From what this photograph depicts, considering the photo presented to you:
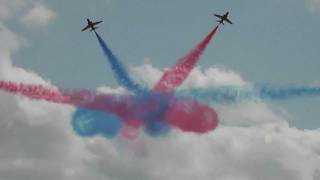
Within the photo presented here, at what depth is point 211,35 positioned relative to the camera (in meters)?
193

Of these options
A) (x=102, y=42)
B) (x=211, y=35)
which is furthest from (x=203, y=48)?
(x=102, y=42)

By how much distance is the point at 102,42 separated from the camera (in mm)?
192750

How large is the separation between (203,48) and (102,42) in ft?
70.5

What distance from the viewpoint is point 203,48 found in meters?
193

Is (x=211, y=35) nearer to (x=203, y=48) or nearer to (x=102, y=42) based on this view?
(x=203, y=48)

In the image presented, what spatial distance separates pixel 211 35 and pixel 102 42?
913 inches

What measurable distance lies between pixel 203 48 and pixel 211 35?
10.7 ft
